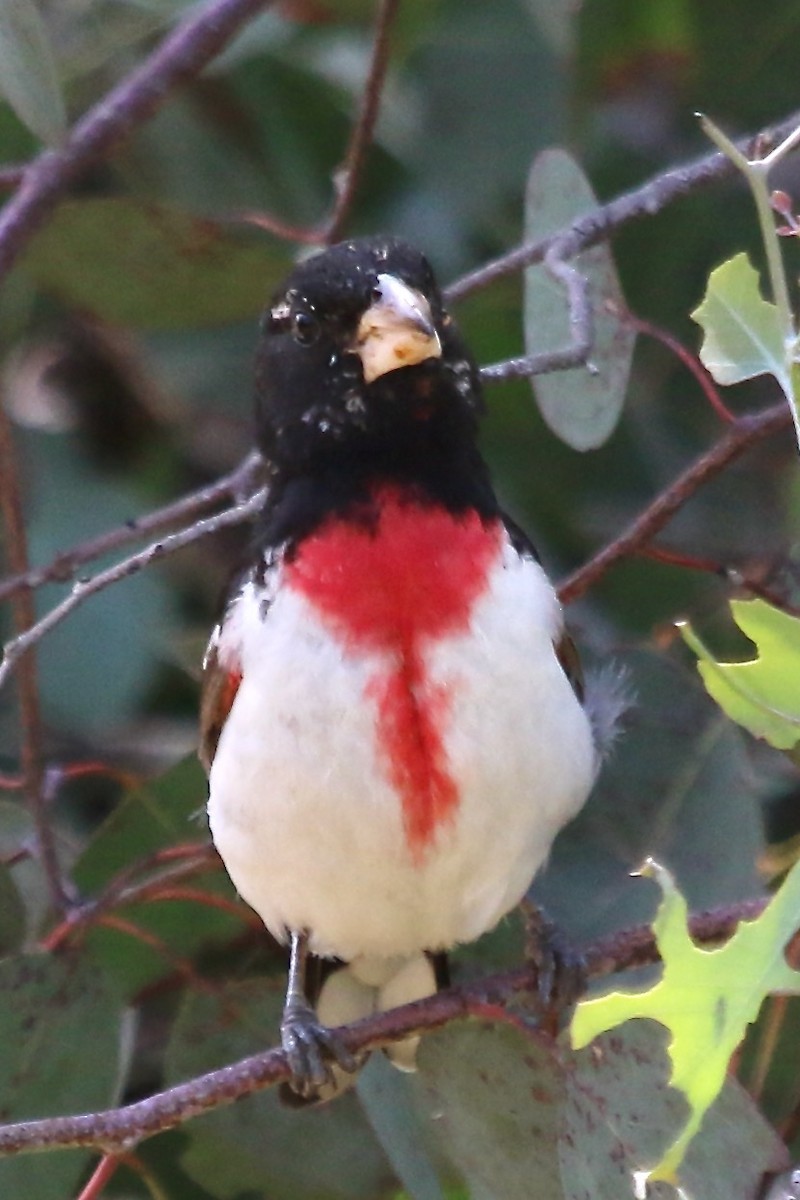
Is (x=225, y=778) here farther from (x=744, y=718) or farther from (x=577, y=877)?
(x=744, y=718)

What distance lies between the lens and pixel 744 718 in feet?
5.40

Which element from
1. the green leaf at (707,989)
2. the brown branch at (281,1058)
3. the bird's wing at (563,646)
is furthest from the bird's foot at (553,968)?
the green leaf at (707,989)

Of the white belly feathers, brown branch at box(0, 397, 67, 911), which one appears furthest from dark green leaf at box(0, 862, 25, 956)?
the white belly feathers

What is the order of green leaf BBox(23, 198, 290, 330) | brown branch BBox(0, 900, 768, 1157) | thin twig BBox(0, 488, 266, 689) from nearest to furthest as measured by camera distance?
brown branch BBox(0, 900, 768, 1157) < thin twig BBox(0, 488, 266, 689) < green leaf BBox(23, 198, 290, 330)

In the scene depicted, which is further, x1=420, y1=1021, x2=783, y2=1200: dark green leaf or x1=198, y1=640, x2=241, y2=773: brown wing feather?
x1=198, y1=640, x2=241, y2=773: brown wing feather

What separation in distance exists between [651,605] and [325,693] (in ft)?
4.36

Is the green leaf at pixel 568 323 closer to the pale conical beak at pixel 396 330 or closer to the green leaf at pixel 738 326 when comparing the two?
the pale conical beak at pixel 396 330

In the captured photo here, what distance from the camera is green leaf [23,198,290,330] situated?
10.5 ft

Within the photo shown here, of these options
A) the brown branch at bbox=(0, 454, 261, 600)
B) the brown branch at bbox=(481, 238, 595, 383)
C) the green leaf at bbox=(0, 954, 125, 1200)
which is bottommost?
the green leaf at bbox=(0, 954, 125, 1200)

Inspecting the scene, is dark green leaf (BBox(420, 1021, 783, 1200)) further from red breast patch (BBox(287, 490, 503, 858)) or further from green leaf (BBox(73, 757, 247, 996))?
green leaf (BBox(73, 757, 247, 996))

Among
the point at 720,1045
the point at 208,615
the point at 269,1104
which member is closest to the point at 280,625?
the point at 269,1104

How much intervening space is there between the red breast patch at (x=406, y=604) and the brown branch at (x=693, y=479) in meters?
0.19

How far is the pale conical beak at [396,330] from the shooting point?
246 centimetres

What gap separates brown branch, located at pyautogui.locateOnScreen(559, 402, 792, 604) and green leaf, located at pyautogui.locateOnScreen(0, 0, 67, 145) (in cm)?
97
